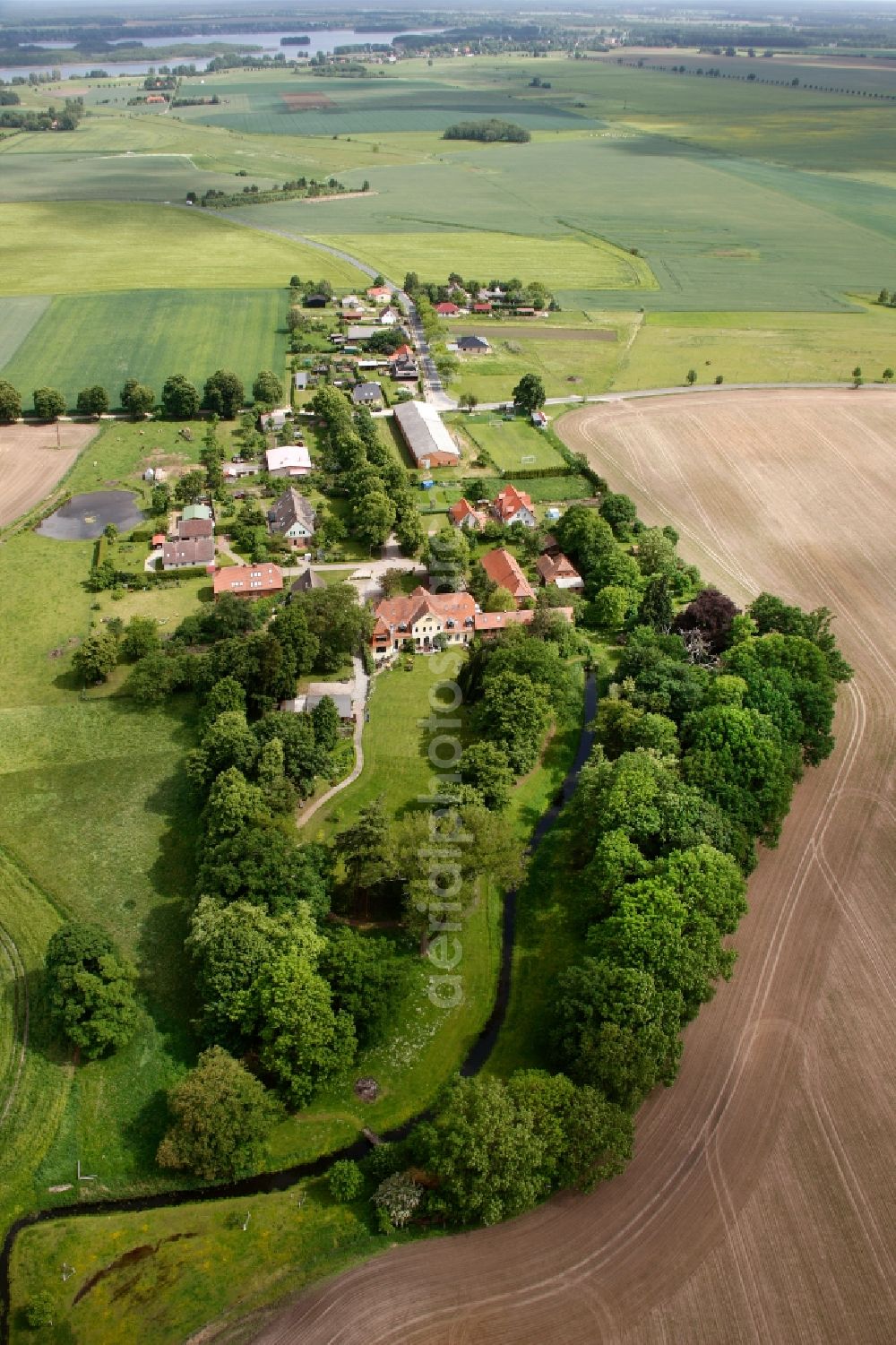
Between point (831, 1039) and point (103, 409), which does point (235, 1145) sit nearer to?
point (831, 1039)

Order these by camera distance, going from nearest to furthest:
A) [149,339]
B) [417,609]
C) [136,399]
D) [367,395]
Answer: [417,609], [136,399], [367,395], [149,339]

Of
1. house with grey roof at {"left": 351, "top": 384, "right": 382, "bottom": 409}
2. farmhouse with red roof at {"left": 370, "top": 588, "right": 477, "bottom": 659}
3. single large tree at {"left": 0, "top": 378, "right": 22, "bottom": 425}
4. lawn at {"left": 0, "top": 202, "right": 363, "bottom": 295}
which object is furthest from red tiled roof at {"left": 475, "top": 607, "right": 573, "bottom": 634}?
lawn at {"left": 0, "top": 202, "right": 363, "bottom": 295}

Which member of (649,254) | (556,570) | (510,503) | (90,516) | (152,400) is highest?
(649,254)

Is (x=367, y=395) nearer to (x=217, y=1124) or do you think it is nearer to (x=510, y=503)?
(x=510, y=503)

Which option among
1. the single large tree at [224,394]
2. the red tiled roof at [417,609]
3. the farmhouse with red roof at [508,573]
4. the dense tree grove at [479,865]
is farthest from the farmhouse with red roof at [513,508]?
the single large tree at [224,394]

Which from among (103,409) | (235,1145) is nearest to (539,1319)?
(235,1145)

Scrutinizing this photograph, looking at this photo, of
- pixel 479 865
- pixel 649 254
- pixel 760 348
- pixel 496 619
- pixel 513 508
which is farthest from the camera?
pixel 649 254

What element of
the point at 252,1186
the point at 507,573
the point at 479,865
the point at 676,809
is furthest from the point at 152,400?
the point at 252,1186

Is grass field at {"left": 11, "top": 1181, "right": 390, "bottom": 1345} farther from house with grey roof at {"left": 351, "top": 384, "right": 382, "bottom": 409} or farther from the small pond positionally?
house with grey roof at {"left": 351, "top": 384, "right": 382, "bottom": 409}
